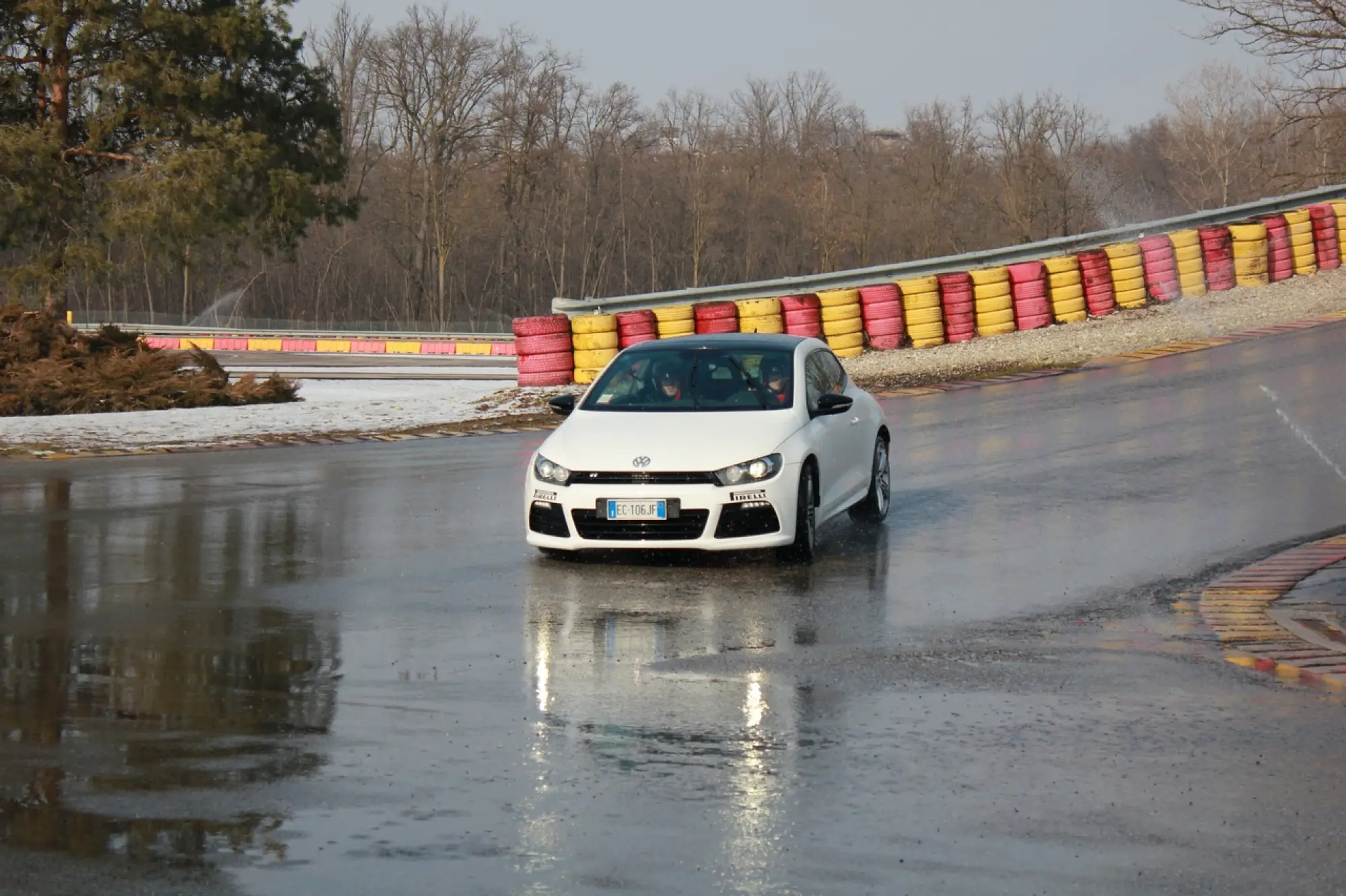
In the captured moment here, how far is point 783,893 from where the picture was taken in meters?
4.96

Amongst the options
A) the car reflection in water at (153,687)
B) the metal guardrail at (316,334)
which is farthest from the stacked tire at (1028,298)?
the metal guardrail at (316,334)

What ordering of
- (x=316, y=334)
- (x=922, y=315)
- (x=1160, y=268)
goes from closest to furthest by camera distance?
(x=922, y=315) < (x=1160, y=268) < (x=316, y=334)

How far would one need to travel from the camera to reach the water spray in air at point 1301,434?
1523 cm

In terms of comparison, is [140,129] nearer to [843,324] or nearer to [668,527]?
[843,324]

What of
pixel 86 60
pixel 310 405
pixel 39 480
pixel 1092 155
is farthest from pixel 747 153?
pixel 39 480

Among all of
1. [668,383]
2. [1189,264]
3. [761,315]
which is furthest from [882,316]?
[668,383]

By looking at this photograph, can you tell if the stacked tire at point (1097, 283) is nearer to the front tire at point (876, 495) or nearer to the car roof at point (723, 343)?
the front tire at point (876, 495)

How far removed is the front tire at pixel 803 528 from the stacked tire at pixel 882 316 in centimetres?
1653

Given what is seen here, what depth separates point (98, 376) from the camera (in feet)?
83.4

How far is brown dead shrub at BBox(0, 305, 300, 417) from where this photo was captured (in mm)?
24906

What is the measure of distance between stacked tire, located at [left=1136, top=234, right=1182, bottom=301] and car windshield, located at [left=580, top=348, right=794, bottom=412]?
62.1 feet

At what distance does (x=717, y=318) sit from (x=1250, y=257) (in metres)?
10.8

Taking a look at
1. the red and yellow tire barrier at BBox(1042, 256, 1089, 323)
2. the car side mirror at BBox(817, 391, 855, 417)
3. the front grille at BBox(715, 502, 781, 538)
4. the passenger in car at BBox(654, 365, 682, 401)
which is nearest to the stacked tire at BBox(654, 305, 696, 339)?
the red and yellow tire barrier at BBox(1042, 256, 1089, 323)

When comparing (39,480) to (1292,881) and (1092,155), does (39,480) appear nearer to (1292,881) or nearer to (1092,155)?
(1292,881)
